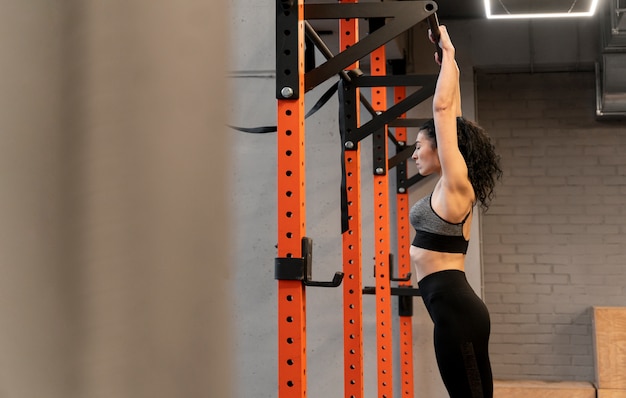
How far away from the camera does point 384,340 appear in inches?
147

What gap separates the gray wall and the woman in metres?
2.71

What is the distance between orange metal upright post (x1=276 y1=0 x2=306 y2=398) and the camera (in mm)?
2066

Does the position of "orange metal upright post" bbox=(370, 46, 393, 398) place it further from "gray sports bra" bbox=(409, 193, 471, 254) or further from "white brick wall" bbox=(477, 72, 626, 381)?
"white brick wall" bbox=(477, 72, 626, 381)

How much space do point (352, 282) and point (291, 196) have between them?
4.00ft

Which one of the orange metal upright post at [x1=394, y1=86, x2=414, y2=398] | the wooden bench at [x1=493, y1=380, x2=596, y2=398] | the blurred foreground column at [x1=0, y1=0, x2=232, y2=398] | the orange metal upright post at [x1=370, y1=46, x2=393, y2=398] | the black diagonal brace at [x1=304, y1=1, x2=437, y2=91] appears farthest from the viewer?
the wooden bench at [x1=493, y1=380, x2=596, y2=398]

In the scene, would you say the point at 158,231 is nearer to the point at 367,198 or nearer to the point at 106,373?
the point at 106,373

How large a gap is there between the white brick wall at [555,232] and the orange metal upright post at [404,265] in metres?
0.98

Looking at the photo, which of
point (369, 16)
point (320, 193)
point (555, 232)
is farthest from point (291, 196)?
point (555, 232)

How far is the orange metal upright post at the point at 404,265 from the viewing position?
16.1 feet

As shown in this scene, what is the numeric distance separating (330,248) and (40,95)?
5199mm

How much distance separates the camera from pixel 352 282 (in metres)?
3.22

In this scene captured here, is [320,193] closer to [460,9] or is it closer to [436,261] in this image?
[460,9]

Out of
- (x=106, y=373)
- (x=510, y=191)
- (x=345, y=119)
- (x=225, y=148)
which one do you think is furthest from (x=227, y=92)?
(x=510, y=191)

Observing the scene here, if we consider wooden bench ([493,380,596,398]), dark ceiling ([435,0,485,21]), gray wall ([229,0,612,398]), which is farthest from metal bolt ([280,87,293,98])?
wooden bench ([493,380,596,398])
